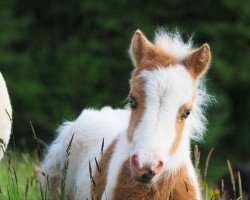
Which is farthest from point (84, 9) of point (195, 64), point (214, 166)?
point (195, 64)

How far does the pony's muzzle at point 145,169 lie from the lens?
12.6 ft

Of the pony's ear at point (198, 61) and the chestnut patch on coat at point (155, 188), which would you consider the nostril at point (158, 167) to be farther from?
the pony's ear at point (198, 61)

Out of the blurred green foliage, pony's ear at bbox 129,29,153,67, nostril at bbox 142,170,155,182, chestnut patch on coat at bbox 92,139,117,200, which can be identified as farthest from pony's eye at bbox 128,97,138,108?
the blurred green foliage

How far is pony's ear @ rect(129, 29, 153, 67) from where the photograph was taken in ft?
15.2

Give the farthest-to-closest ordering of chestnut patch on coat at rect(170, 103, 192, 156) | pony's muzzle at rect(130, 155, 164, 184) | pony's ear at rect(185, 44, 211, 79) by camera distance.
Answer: pony's ear at rect(185, 44, 211, 79), chestnut patch on coat at rect(170, 103, 192, 156), pony's muzzle at rect(130, 155, 164, 184)

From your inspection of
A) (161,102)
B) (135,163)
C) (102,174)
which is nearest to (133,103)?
(161,102)

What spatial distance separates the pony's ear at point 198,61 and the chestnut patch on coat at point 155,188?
63cm

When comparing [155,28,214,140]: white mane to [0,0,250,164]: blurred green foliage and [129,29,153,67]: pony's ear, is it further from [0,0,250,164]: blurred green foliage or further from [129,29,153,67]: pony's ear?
[0,0,250,164]: blurred green foliage

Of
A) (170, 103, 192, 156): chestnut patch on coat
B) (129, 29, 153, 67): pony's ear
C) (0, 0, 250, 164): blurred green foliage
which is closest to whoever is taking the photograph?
(170, 103, 192, 156): chestnut patch on coat

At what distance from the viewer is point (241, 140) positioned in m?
21.5

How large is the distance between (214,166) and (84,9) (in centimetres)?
576

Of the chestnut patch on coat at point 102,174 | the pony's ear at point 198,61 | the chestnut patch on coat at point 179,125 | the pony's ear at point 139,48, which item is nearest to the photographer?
the chestnut patch on coat at point 179,125

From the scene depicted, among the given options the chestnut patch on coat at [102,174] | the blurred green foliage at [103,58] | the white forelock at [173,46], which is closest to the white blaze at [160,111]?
the white forelock at [173,46]

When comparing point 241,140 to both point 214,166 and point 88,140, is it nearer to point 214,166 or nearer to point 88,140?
point 214,166
